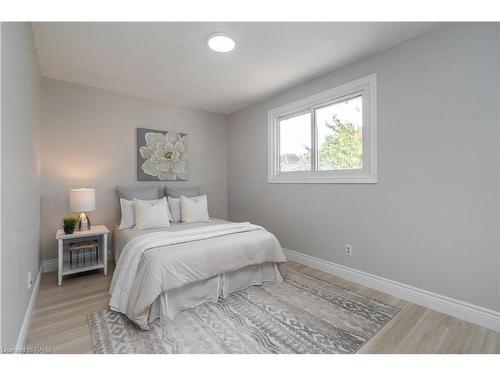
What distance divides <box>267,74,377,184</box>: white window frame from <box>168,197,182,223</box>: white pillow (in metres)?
1.44

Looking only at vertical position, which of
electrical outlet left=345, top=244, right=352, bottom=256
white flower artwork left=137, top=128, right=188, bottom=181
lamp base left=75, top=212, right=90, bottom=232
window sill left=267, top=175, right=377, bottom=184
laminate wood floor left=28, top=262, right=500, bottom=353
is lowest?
laminate wood floor left=28, top=262, right=500, bottom=353

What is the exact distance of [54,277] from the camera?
2723 millimetres

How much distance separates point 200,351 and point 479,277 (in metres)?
2.19

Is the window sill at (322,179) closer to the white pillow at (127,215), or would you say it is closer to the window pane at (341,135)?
the window pane at (341,135)

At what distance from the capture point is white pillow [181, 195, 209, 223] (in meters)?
3.24

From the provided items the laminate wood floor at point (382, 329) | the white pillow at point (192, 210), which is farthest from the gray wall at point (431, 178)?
the white pillow at point (192, 210)

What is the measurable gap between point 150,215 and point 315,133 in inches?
94.0

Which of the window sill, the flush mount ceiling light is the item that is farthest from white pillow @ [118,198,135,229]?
the flush mount ceiling light

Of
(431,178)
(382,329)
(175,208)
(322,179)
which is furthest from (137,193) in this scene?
(431,178)

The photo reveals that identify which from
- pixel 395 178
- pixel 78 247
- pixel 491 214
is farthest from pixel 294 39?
pixel 78 247

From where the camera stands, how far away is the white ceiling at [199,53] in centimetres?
200

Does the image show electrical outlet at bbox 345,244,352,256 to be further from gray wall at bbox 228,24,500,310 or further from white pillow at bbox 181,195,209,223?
white pillow at bbox 181,195,209,223

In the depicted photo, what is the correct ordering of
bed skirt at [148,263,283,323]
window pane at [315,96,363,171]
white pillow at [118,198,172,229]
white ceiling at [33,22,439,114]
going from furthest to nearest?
white pillow at [118,198,172,229] < window pane at [315,96,363,171] < white ceiling at [33,22,439,114] < bed skirt at [148,263,283,323]

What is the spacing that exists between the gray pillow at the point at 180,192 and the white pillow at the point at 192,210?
0.23 metres
